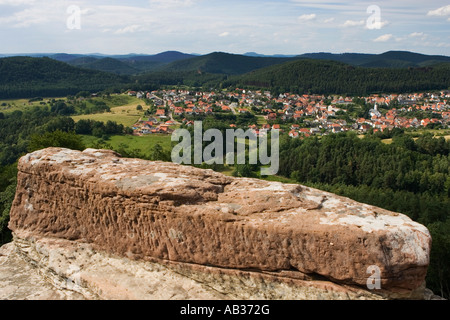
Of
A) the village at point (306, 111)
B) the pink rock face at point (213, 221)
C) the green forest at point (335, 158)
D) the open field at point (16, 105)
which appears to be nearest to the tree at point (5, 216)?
the green forest at point (335, 158)

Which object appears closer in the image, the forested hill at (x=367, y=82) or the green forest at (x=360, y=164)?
the green forest at (x=360, y=164)

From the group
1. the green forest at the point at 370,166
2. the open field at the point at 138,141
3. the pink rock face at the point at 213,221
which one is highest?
the pink rock face at the point at 213,221

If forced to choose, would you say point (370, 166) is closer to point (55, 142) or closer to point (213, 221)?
point (55, 142)

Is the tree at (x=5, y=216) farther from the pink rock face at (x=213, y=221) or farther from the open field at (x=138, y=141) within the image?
the open field at (x=138, y=141)

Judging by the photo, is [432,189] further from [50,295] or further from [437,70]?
[437,70]

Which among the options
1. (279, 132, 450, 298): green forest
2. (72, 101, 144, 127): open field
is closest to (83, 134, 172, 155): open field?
(72, 101, 144, 127): open field

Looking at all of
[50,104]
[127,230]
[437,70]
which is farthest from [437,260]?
[437,70]

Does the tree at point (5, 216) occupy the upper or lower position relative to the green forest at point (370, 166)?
upper

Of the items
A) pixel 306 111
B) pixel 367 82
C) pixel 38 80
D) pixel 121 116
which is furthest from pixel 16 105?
pixel 367 82
